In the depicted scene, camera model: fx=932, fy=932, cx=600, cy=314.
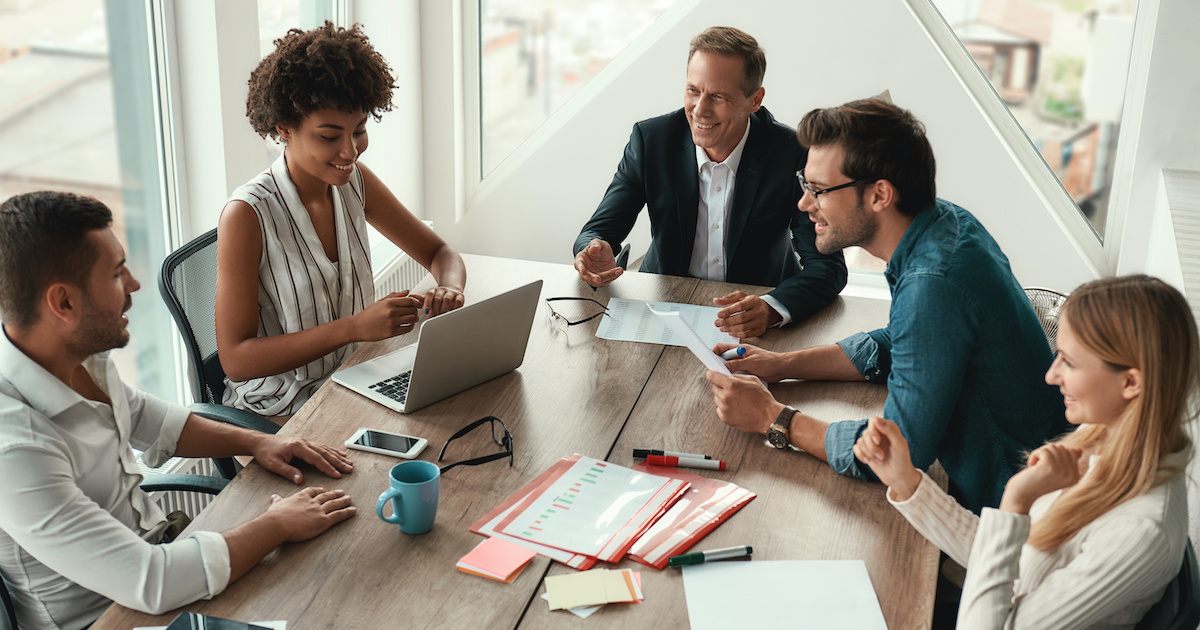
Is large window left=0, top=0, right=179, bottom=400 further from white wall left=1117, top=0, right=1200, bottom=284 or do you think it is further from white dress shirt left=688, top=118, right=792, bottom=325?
white wall left=1117, top=0, right=1200, bottom=284

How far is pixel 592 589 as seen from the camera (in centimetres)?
128

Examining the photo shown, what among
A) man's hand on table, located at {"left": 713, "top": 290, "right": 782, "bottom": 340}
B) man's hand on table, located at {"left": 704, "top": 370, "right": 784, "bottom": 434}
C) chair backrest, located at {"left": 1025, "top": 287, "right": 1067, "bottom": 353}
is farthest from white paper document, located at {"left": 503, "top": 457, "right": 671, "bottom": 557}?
chair backrest, located at {"left": 1025, "top": 287, "right": 1067, "bottom": 353}

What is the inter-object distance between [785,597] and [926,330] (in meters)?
0.54

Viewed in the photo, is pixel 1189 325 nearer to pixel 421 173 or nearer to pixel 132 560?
pixel 132 560

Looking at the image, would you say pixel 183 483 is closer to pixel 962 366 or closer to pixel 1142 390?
pixel 962 366

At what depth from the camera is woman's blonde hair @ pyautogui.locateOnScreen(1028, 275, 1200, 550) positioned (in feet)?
3.97

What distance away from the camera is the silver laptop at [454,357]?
1716mm

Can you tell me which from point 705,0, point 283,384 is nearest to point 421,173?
point 705,0

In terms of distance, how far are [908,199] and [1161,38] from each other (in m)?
2.23

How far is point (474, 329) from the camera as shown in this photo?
1.77 m

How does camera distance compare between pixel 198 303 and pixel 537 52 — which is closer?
pixel 198 303

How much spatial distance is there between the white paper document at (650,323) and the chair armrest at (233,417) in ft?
2.47

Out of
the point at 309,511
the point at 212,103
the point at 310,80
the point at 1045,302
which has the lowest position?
the point at 1045,302

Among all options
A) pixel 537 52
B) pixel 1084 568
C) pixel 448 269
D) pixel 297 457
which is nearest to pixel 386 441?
pixel 297 457
